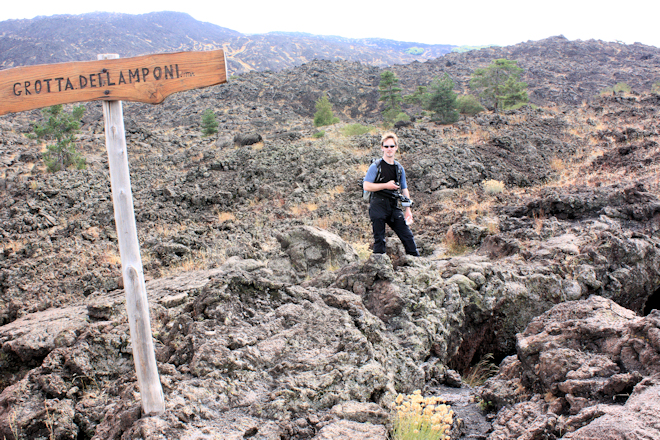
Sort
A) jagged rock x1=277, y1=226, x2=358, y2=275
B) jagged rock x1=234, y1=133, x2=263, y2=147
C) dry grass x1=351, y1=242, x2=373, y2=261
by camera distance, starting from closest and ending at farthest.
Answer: jagged rock x1=277, y1=226, x2=358, y2=275 → dry grass x1=351, y1=242, x2=373, y2=261 → jagged rock x1=234, y1=133, x2=263, y2=147

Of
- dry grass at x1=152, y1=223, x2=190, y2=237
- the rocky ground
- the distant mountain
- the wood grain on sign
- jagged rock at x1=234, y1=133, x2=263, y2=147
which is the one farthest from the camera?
Answer: the distant mountain

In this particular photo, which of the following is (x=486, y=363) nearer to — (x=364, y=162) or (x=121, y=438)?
(x=121, y=438)

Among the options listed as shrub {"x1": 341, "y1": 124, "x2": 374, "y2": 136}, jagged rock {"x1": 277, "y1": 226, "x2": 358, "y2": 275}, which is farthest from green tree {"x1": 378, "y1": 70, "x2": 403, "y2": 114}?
jagged rock {"x1": 277, "y1": 226, "x2": 358, "y2": 275}

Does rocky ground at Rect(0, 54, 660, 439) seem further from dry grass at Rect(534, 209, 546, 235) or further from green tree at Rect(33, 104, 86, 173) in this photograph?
green tree at Rect(33, 104, 86, 173)

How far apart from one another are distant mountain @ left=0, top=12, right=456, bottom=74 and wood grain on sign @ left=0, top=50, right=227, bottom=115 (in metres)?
58.6

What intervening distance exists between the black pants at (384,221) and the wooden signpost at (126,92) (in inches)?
109

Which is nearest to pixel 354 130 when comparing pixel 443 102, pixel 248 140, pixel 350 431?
pixel 248 140

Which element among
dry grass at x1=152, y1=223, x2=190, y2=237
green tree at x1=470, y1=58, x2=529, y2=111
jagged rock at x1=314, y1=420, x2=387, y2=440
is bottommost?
dry grass at x1=152, y1=223, x2=190, y2=237

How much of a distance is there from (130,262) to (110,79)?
1.14m

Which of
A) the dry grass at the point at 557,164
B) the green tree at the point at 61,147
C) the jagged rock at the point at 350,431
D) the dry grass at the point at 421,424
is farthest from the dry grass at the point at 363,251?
the green tree at the point at 61,147

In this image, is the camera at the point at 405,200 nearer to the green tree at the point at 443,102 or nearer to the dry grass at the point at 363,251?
the dry grass at the point at 363,251

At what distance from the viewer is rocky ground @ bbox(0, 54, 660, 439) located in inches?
106

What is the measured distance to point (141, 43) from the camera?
80875 millimetres

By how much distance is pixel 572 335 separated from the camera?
10.1ft
